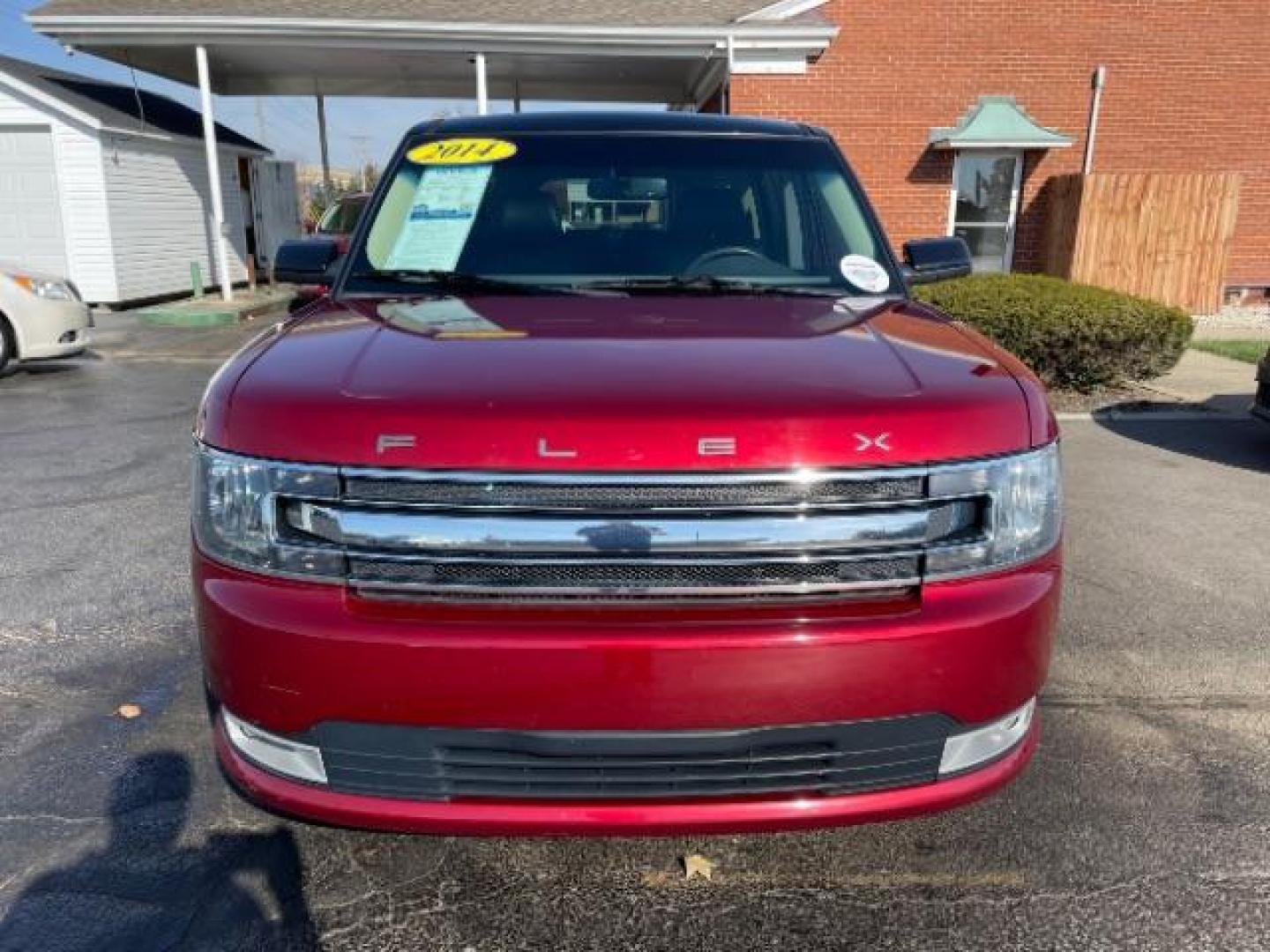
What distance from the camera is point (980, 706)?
199 cm

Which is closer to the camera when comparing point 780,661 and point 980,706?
point 780,661

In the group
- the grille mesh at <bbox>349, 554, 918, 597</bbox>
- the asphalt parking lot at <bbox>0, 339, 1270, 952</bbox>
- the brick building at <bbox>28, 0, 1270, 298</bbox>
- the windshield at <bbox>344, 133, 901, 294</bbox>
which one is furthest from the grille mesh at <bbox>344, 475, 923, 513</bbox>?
the brick building at <bbox>28, 0, 1270, 298</bbox>

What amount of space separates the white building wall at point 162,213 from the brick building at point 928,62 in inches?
63.7

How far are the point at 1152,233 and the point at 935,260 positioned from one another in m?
11.7

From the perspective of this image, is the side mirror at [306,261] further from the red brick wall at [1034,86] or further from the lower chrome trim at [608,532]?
the red brick wall at [1034,86]

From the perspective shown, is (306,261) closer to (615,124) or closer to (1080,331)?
(615,124)

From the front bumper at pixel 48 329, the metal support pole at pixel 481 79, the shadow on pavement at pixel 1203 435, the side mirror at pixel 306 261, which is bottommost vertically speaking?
the shadow on pavement at pixel 1203 435

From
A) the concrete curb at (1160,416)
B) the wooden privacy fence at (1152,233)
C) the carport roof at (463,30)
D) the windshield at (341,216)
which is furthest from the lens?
the windshield at (341,216)

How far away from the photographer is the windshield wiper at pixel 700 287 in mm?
2873

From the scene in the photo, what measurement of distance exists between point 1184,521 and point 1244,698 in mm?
2170

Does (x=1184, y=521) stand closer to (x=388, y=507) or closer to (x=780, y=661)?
(x=780, y=661)

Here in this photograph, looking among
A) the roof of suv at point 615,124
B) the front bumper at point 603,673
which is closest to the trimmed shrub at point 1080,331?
the roof of suv at point 615,124

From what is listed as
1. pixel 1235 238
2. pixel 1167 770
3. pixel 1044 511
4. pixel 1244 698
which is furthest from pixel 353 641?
pixel 1235 238

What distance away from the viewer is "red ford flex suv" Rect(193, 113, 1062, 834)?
6.06ft
